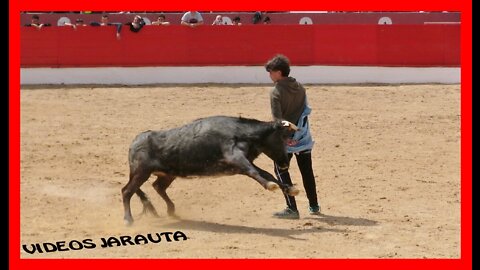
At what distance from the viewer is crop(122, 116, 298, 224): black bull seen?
6641 mm

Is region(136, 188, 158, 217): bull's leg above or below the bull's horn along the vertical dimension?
below

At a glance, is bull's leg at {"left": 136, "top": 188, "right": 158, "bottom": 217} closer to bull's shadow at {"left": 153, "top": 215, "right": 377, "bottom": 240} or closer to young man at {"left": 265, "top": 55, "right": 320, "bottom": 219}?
bull's shadow at {"left": 153, "top": 215, "right": 377, "bottom": 240}

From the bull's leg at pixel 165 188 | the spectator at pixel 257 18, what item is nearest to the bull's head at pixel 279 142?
the bull's leg at pixel 165 188

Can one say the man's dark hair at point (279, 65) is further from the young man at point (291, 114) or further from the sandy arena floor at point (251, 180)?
the sandy arena floor at point (251, 180)

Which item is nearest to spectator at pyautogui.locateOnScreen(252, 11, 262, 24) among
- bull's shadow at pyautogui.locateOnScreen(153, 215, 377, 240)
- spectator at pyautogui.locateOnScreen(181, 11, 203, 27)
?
spectator at pyautogui.locateOnScreen(181, 11, 203, 27)

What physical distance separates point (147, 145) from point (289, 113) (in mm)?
1087

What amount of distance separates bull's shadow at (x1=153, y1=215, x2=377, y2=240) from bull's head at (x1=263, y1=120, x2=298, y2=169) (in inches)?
19.9

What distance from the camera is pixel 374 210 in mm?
7387

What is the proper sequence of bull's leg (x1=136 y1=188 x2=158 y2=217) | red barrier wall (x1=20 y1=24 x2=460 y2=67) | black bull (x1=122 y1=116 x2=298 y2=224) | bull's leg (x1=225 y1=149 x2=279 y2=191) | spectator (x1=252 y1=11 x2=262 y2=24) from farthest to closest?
1. spectator (x1=252 y1=11 x2=262 y2=24)
2. red barrier wall (x1=20 y1=24 x2=460 y2=67)
3. bull's leg (x1=136 y1=188 x2=158 y2=217)
4. black bull (x1=122 y1=116 x2=298 y2=224)
5. bull's leg (x1=225 y1=149 x2=279 y2=191)

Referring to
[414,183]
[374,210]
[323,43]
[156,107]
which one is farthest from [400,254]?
[323,43]

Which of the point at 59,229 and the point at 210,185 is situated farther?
the point at 210,185

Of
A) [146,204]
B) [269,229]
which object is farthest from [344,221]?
[146,204]

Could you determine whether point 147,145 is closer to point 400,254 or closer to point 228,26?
point 400,254

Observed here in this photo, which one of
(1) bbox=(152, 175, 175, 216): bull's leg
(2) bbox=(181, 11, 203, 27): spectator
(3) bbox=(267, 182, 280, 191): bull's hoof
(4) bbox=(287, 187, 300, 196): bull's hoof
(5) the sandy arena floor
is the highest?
(2) bbox=(181, 11, 203, 27): spectator
